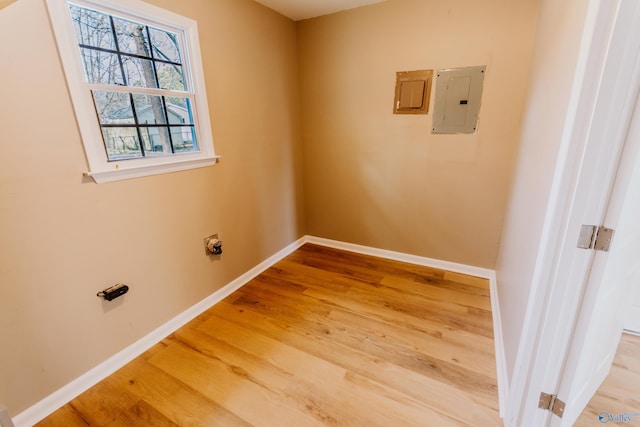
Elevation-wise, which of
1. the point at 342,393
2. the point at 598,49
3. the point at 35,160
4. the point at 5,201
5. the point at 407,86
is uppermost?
the point at 407,86

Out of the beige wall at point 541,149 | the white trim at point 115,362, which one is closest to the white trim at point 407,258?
the beige wall at point 541,149

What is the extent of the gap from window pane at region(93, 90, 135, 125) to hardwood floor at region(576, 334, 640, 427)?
2.89 meters

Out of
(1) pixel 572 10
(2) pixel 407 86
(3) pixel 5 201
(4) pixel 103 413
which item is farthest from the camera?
(2) pixel 407 86

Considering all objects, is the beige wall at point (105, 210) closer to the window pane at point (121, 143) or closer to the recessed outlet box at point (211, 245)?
the recessed outlet box at point (211, 245)

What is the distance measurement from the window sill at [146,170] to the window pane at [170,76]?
51 cm

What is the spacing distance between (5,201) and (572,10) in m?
2.49

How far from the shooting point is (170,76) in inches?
73.0

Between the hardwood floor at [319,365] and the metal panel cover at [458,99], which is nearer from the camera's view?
the hardwood floor at [319,365]

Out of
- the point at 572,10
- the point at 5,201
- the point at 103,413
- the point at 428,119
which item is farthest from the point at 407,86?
the point at 103,413

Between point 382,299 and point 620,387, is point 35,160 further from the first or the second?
point 620,387

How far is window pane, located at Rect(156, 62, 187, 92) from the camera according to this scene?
1.80 m

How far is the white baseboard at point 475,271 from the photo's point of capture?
148 cm

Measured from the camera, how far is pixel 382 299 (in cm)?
231

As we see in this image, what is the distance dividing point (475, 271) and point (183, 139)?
2.81 m
